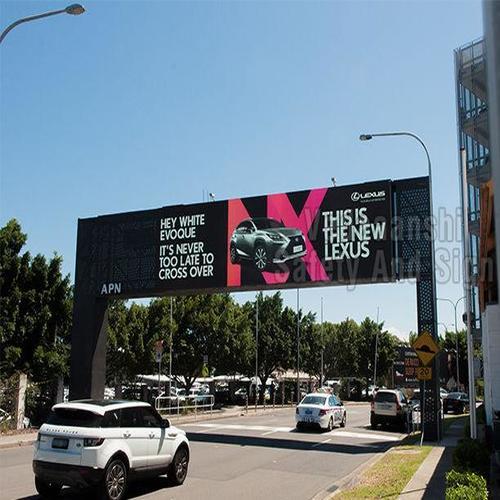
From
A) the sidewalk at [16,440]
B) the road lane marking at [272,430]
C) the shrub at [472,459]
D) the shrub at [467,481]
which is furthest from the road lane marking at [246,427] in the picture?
the shrub at [467,481]

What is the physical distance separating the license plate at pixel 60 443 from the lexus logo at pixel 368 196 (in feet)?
50.5

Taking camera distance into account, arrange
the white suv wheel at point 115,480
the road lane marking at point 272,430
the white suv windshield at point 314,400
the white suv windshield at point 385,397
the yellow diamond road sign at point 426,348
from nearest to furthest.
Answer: the white suv wheel at point 115,480, the yellow diamond road sign at point 426,348, the road lane marking at point 272,430, the white suv windshield at point 314,400, the white suv windshield at point 385,397

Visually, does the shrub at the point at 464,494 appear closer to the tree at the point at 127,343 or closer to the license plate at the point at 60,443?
the license plate at the point at 60,443

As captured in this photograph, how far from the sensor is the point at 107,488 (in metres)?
10.4

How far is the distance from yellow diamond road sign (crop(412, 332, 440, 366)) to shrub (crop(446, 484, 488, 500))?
37.4 feet

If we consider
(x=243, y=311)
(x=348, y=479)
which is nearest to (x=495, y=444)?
(x=348, y=479)

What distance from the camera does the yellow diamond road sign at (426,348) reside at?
18.4 meters

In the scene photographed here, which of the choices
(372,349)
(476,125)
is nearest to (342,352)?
(372,349)

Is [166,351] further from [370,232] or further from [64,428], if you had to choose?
[64,428]

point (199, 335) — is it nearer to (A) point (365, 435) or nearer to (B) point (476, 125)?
(A) point (365, 435)

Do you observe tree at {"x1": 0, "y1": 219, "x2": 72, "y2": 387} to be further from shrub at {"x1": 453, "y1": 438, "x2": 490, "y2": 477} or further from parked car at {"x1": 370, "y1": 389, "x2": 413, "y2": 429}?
shrub at {"x1": 453, "y1": 438, "x2": 490, "y2": 477}

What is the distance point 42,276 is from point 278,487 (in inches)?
666

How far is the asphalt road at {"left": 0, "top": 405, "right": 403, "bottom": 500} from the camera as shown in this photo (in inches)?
474

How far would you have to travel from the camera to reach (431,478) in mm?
12562
